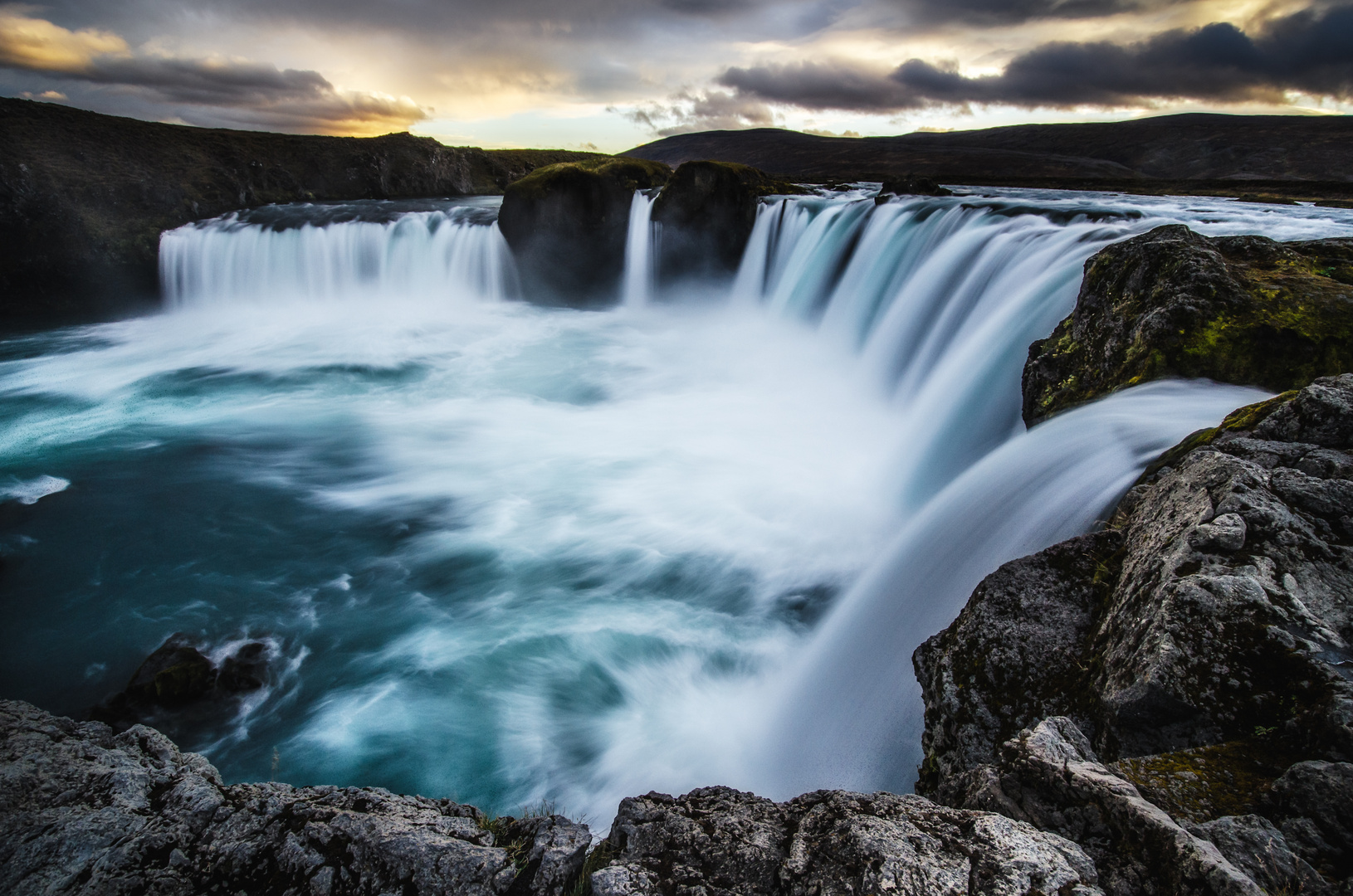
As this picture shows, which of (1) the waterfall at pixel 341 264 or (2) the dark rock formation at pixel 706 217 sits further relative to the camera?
(1) the waterfall at pixel 341 264

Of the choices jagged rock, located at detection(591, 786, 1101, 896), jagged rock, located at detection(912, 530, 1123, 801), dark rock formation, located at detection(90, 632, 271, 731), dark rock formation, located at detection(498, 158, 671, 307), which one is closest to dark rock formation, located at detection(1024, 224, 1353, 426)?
jagged rock, located at detection(912, 530, 1123, 801)

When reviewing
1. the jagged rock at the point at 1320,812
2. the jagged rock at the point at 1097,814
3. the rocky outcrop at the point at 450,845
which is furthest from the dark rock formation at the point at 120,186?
the jagged rock at the point at 1320,812

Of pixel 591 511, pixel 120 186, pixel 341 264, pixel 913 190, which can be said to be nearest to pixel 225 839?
pixel 591 511

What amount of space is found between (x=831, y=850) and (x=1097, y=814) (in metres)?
0.85

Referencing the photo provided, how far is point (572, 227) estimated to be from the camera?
21766 millimetres

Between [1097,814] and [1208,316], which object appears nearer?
[1097,814]

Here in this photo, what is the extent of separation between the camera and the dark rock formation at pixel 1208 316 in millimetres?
4660

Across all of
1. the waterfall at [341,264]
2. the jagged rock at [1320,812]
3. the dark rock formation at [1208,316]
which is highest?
the waterfall at [341,264]

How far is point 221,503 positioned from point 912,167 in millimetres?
104697

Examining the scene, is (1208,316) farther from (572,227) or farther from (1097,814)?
(572,227)

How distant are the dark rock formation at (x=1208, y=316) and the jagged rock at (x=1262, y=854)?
4.32 m

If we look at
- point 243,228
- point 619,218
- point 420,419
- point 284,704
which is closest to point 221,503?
point 420,419

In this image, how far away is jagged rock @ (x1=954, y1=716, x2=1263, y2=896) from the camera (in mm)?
1630

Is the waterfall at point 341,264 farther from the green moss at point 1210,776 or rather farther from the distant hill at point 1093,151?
the distant hill at point 1093,151
